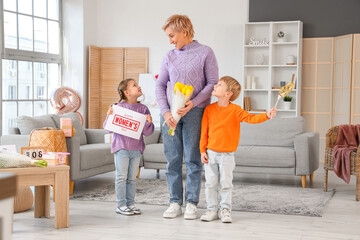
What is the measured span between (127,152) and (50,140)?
1.01 metres

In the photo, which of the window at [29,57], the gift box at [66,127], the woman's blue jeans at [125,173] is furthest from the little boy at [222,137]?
the window at [29,57]

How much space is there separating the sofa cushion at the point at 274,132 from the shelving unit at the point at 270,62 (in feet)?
6.38

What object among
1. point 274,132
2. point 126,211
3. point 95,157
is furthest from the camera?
point 274,132

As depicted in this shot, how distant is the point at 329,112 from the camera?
8.19 metres

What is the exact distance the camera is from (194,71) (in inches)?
149

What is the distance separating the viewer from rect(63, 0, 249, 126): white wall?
8.49 metres

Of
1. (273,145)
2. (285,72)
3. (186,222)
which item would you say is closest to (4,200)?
(186,222)

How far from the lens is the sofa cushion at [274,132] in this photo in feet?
19.9

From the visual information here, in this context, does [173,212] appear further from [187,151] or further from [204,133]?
[204,133]

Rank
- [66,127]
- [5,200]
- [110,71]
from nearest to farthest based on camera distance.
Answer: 1. [5,200]
2. [66,127]
3. [110,71]

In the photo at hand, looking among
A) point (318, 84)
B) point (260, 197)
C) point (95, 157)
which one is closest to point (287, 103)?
point (318, 84)

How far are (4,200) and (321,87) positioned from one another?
7780 millimetres

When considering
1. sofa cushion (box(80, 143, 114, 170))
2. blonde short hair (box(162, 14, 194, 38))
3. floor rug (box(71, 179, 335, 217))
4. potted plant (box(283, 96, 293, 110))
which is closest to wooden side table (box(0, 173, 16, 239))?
blonde short hair (box(162, 14, 194, 38))

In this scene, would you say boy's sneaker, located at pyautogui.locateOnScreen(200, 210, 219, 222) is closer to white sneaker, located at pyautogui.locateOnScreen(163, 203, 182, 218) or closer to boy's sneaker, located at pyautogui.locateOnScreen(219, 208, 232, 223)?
boy's sneaker, located at pyautogui.locateOnScreen(219, 208, 232, 223)
